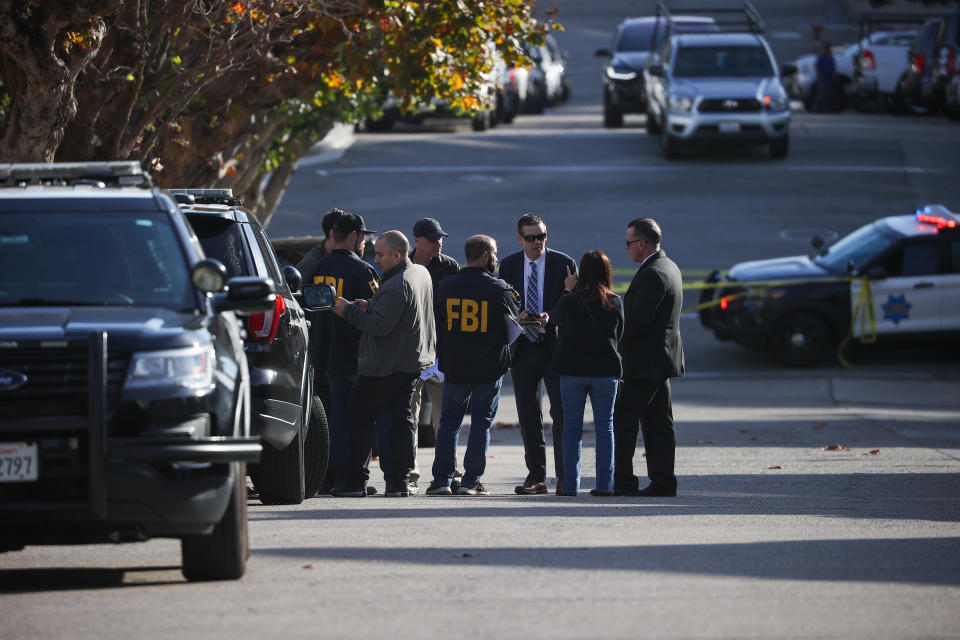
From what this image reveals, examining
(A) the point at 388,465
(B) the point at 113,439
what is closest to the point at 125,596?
(B) the point at 113,439

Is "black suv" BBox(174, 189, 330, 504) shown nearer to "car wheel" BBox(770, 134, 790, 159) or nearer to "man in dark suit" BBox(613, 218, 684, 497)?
"man in dark suit" BBox(613, 218, 684, 497)

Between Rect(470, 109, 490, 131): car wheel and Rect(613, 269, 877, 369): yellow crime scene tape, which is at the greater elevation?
Rect(470, 109, 490, 131): car wheel

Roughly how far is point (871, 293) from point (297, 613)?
13.8 metres

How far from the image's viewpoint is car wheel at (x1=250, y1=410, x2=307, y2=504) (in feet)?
30.6

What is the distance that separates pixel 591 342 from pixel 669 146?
2029 centimetres

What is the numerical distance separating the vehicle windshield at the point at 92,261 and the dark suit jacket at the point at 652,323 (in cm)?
387

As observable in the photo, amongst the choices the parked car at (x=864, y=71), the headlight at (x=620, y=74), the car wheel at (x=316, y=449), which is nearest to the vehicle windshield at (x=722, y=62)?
the headlight at (x=620, y=74)

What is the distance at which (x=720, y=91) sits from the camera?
28.1 metres

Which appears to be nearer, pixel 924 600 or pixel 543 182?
pixel 924 600

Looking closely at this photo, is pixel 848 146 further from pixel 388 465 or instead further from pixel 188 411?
pixel 188 411

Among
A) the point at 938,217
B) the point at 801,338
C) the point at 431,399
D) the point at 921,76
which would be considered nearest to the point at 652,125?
the point at 921,76

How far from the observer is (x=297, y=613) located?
6172 mm

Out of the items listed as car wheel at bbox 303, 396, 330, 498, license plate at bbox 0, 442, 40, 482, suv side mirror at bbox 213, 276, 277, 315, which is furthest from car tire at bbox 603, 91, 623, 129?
license plate at bbox 0, 442, 40, 482

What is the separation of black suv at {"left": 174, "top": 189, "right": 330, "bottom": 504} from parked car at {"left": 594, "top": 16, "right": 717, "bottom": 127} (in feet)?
79.9
